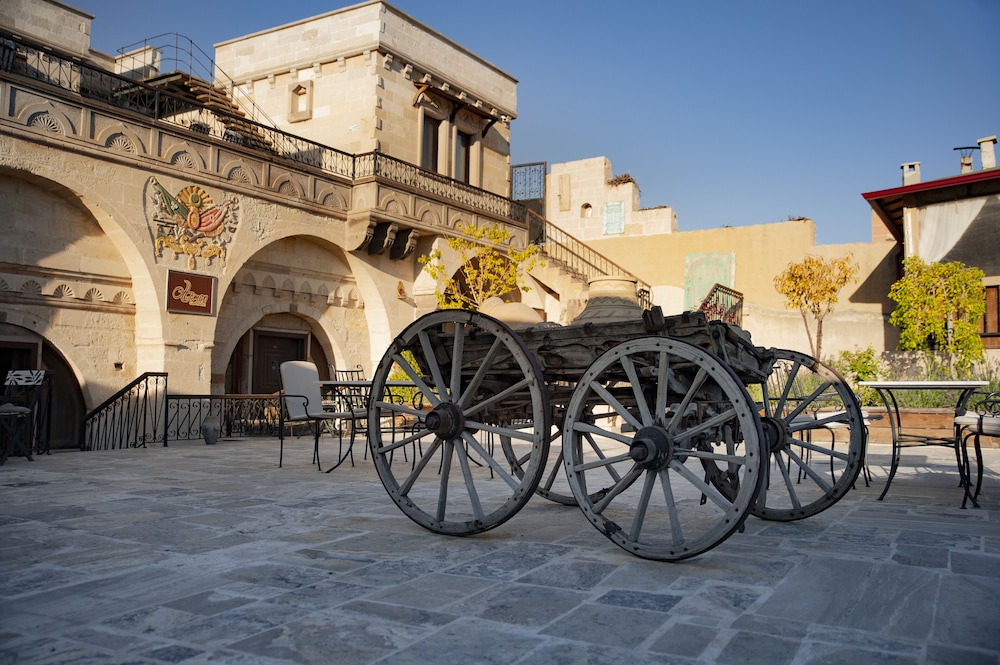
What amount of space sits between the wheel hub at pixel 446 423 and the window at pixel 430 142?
48.8ft

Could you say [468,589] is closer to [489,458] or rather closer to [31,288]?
[489,458]

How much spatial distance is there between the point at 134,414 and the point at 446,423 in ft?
31.1

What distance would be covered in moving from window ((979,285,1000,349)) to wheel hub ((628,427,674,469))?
619 inches

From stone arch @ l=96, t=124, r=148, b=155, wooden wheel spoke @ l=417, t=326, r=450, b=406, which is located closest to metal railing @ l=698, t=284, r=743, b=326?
stone arch @ l=96, t=124, r=148, b=155

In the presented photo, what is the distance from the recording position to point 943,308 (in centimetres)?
1602

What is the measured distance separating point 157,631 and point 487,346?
7.43ft

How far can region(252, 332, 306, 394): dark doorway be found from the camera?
50.2ft

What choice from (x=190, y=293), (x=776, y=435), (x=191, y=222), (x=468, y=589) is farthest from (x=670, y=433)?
(x=191, y=222)

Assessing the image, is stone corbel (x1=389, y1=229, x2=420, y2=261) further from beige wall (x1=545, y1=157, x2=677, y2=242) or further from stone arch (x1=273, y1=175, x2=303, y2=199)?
beige wall (x1=545, y1=157, x2=677, y2=242)

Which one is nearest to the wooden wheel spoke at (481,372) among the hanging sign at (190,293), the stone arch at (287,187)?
the hanging sign at (190,293)

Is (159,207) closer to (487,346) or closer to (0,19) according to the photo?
(0,19)

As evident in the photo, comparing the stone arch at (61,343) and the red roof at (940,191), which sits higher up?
the red roof at (940,191)

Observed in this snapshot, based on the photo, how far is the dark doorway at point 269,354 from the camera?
15.3 metres

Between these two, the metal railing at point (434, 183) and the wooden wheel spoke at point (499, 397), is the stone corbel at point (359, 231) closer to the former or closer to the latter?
the metal railing at point (434, 183)
